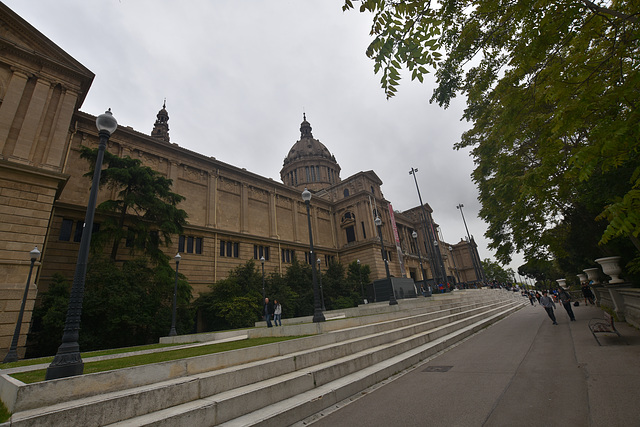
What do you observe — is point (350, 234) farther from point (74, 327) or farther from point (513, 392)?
point (74, 327)

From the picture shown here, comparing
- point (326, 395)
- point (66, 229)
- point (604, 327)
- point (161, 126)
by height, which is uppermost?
point (161, 126)

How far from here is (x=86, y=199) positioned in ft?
76.9

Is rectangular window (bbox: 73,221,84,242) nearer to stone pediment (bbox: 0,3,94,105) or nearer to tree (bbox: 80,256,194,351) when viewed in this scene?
tree (bbox: 80,256,194,351)

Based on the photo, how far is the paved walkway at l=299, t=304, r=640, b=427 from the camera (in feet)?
14.0

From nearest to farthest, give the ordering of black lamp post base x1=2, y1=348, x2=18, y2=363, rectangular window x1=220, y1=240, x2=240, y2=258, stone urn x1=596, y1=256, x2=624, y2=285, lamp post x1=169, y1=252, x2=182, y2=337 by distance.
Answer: black lamp post base x1=2, y1=348, x2=18, y2=363 < stone urn x1=596, y1=256, x2=624, y2=285 < lamp post x1=169, y1=252, x2=182, y2=337 < rectangular window x1=220, y1=240, x2=240, y2=258

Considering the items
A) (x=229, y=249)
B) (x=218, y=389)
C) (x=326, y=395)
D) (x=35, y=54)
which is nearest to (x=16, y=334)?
(x=218, y=389)

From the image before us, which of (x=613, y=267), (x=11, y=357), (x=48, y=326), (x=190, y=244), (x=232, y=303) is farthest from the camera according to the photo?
(x=190, y=244)

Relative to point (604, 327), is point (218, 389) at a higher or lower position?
higher

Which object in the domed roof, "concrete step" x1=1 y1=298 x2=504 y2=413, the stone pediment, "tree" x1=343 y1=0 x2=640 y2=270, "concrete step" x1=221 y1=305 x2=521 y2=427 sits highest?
the domed roof

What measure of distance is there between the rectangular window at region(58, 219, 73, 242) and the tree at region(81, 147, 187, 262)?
7.80 feet

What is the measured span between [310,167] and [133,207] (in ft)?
172

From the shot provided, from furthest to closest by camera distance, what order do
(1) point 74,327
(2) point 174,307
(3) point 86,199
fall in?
1. (3) point 86,199
2. (2) point 174,307
3. (1) point 74,327

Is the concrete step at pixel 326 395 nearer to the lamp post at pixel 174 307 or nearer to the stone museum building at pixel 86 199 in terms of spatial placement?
the lamp post at pixel 174 307

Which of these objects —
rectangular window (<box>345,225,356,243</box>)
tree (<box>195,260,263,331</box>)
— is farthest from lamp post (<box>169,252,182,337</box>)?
rectangular window (<box>345,225,356,243</box>)
